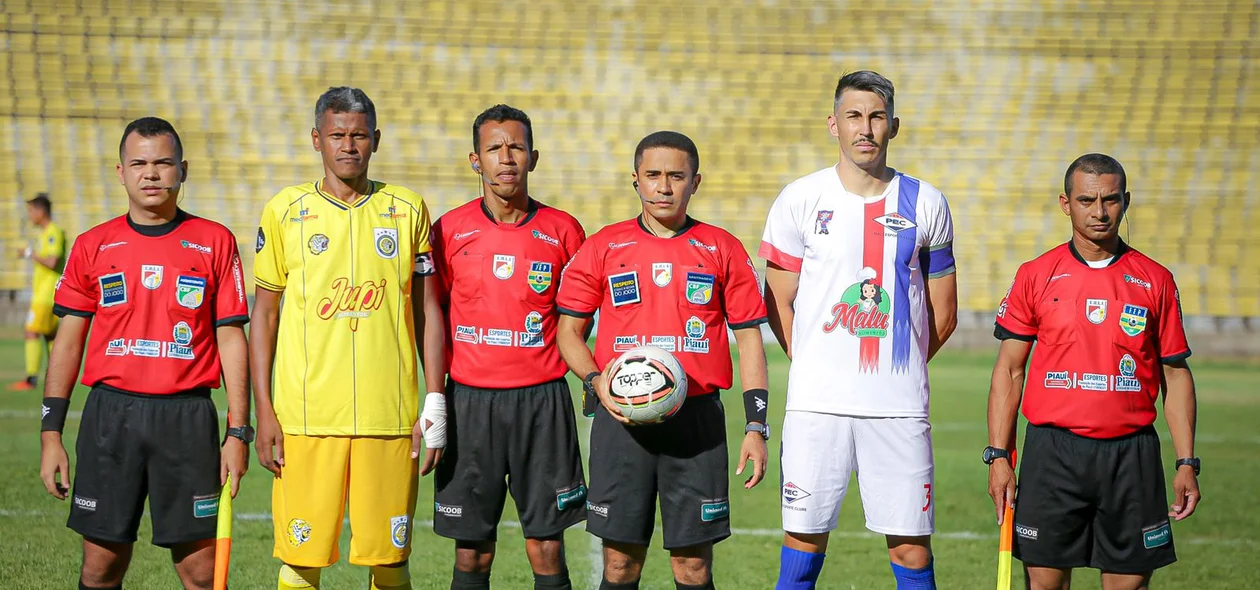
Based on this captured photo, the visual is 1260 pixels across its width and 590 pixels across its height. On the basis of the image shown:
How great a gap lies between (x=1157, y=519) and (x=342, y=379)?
3.12 meters

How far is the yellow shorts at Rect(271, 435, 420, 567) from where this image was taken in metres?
4.70

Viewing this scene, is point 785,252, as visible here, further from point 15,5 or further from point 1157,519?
point 15,5

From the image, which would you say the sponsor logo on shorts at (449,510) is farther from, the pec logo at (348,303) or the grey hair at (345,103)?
the grey hair at (345,103)

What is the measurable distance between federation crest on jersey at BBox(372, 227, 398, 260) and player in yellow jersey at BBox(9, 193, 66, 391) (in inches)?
399

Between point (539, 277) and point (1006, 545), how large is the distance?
6.85ft

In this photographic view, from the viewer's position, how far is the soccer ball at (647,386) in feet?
14.8

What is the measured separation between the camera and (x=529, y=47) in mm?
23125

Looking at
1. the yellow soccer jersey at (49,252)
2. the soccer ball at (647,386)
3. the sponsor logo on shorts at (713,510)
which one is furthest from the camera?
the yellow soccer jersey at (49,252)


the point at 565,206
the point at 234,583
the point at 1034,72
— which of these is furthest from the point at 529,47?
the point at 234,583

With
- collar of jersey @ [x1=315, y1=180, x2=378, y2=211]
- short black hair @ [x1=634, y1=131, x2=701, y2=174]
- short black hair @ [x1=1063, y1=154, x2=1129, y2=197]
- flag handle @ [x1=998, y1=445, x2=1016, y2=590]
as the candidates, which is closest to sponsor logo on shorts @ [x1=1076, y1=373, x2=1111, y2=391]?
flag handle @ [x1=998, y1=445, x2=1016, y2=590]

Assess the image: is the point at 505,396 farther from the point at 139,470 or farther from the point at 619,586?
the point at 139,470

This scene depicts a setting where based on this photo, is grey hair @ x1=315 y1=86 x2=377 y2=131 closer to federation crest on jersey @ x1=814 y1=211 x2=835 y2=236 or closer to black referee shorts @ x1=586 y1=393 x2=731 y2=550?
black referee shorts @ x1=586 y1=393 x2=731 y2=550

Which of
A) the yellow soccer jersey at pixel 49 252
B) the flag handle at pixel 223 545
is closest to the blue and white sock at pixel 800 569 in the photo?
the flag handle at pixel 223 545

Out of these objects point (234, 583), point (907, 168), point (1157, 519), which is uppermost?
point (907, 168)
